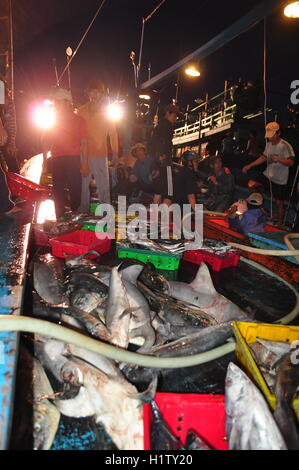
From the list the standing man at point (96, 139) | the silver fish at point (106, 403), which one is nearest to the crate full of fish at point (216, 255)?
the silver fish at point (106, 403)

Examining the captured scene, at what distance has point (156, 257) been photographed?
4.33 metres

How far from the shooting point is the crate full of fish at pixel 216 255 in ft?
14.9

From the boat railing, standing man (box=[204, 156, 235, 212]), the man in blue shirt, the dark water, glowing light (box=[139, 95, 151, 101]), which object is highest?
glowing light (box=[139, 95, 151, 101])

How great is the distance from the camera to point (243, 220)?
6.29 meters

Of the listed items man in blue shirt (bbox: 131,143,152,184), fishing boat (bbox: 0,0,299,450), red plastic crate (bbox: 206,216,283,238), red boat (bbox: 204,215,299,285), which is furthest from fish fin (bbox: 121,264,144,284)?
man in blue shirt (bbox: 131,143,152,184)

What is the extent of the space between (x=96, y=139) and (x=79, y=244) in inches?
133

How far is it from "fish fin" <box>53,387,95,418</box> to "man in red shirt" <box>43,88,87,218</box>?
4.75 m

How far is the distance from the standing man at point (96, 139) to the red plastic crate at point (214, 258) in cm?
335

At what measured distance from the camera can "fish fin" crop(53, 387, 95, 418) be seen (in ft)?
5.57

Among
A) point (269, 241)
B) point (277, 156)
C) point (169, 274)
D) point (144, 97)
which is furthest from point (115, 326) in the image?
point (144, 97)

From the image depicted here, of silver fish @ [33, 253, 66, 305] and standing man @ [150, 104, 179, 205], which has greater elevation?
standing man @ [150, 104, 179, 205]

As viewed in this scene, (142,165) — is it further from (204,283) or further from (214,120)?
(214,120)

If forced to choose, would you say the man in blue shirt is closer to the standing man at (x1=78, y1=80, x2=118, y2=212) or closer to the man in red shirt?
the standing man at (x1=78, y1=80, x2=118, y2=212)
